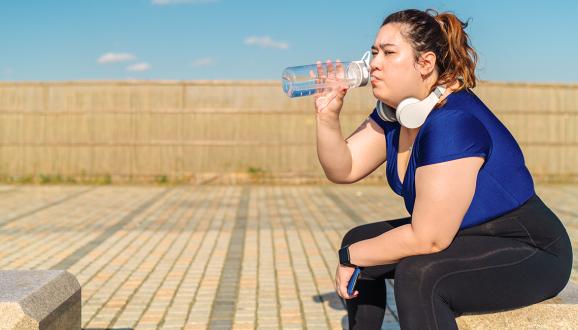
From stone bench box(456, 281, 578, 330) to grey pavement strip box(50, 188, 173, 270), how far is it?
15.1ft

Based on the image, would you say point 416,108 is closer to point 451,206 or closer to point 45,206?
point 451,206

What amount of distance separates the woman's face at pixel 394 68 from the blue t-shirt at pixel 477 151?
127 mm

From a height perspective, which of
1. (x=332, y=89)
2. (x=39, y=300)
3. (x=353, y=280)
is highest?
(x=332, y=89)

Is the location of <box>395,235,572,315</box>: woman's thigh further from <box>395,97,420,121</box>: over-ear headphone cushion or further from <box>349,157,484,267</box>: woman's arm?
<box>395,97,420,121</box>: over-ear headphone cushion

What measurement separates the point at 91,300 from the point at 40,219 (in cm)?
489

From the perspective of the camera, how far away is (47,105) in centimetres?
1517

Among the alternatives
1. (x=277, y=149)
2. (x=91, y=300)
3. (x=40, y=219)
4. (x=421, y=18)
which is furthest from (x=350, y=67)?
(x=277, y=149)

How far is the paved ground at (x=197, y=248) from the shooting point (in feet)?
15.9

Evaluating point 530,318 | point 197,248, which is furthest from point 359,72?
point 197,248

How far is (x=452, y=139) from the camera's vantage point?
2230mm

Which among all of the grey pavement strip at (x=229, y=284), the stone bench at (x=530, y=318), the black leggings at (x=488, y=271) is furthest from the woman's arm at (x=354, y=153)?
the grey pavement strip at (x=229, y=284)

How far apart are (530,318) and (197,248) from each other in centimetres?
526

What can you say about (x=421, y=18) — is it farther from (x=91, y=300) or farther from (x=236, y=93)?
(x=236, y=93)

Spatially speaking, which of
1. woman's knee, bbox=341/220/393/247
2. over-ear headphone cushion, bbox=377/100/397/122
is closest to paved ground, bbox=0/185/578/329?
woman's knee, bbox=341/220/393/247
